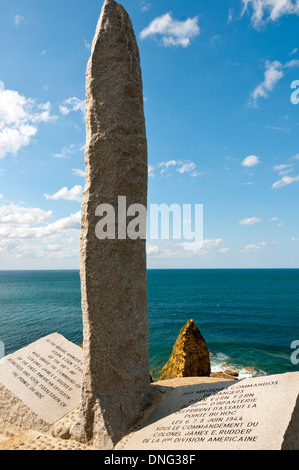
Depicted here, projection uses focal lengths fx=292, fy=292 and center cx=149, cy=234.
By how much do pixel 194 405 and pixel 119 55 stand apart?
19.3ft

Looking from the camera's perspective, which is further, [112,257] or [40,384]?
[40,384]

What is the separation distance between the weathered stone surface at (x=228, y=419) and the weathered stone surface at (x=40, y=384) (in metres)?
1.62

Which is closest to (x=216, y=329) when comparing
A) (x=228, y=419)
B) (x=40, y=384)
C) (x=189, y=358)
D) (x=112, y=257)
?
(x=189, y=358)

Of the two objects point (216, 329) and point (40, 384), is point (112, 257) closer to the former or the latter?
point (40, 384)

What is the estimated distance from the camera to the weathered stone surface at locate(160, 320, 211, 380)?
8936mm

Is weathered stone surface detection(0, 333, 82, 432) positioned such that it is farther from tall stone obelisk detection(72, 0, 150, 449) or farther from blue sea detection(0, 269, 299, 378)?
blue sea detection(0, 269, 299, 378)

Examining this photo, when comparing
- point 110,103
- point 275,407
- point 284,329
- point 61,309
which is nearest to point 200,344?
point 275,407

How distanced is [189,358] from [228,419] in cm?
544

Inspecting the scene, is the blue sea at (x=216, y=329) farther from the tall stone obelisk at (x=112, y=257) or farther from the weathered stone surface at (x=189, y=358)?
the tall stone obelisk at (x=112, y=257)

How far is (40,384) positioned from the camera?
5.64m

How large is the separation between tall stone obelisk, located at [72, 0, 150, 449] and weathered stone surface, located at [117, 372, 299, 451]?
1.71 feet


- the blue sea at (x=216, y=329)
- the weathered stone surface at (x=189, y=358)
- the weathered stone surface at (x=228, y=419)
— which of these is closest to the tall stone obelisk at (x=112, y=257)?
the weathered stone surface at (x=228, y=419)

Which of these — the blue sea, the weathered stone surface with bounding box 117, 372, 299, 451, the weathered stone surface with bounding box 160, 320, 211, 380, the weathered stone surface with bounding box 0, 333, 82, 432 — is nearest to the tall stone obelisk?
the weathered stone surface with bounding box 117, 372, 299, 451
